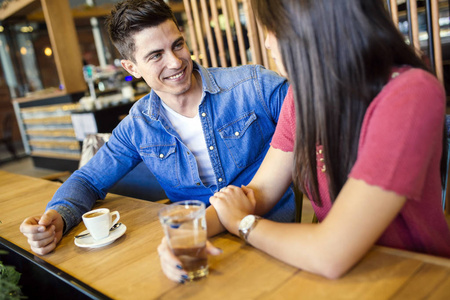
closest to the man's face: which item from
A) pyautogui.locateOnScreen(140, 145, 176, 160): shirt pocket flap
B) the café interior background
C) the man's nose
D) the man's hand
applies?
the man's nose

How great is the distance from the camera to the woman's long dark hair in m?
0.83

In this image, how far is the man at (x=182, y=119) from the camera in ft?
5.42

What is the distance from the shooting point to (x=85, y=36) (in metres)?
11.1

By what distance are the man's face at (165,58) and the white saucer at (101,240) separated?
69 cm

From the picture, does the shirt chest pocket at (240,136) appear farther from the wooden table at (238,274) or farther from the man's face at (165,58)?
the wooden table at (238,274)

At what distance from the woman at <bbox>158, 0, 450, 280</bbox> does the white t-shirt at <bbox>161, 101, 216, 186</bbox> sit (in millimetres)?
721

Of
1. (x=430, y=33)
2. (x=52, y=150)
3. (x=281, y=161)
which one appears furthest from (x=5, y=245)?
(x=52, y=150)

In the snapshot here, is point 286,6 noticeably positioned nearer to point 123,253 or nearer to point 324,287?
point 324,287

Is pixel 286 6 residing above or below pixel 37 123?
above

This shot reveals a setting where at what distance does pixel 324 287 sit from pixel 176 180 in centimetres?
106

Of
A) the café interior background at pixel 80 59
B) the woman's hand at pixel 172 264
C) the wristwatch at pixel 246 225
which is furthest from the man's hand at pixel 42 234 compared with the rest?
the café interior background at pixel 80 59

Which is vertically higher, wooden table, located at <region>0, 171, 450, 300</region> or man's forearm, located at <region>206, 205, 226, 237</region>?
man's forearm, located at <region>206, 205, 226, 237</region>

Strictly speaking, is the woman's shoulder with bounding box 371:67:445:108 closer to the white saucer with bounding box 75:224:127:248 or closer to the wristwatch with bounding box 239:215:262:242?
the wristwatch with bounding box 239:215:262:242

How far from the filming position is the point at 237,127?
1712 mm
